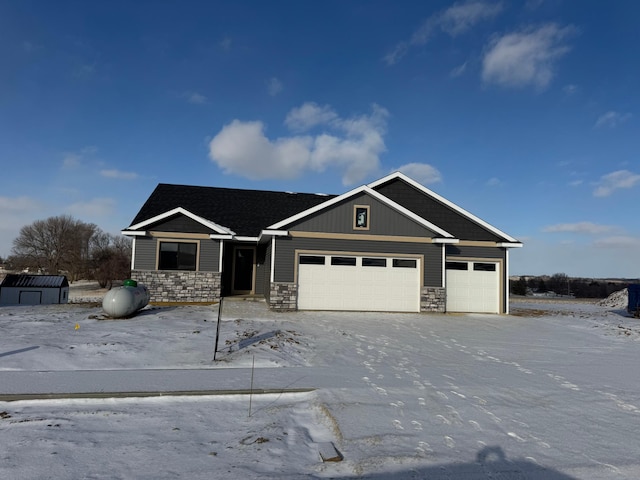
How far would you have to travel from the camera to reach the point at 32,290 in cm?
2228

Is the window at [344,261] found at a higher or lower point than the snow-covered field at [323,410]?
higher

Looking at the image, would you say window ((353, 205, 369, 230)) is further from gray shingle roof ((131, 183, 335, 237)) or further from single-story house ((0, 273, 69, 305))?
single-story house ((0, 273, 69, 305))

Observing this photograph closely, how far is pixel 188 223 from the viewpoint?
15.8 metres

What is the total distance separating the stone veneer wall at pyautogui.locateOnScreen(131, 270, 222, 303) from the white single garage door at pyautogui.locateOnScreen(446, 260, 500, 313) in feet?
30.4

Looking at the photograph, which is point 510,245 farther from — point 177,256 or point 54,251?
point 54,251

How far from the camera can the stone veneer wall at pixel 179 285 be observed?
1525 cm

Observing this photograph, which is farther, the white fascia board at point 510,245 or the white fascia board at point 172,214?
the white fascia board at point 510,245

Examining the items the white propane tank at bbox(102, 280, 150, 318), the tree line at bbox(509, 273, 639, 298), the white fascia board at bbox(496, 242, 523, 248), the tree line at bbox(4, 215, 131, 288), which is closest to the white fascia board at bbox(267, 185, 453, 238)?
the white fascia board at bbox(496, 242, 523, 248)

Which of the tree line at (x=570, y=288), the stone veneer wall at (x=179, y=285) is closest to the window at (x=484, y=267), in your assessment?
the stone veneer wall at (x=179, y=285)

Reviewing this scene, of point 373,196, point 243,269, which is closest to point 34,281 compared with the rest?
point 243,269

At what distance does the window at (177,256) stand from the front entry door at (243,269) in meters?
2.84

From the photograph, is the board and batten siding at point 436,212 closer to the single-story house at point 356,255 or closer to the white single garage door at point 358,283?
the single-story house at point 356,255

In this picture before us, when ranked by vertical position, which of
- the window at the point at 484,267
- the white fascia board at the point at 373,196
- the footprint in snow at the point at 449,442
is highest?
the white fascia board at the point at 373,196

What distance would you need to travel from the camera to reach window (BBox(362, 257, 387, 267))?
48.2ft
